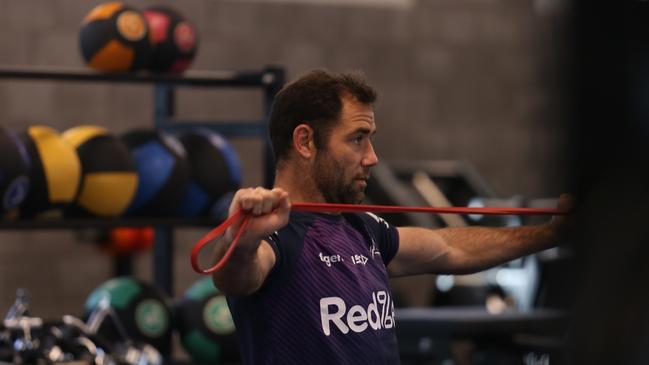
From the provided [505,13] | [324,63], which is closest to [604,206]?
[324,63]

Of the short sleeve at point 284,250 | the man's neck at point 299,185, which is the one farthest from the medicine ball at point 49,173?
the short sleeve at point 284,250

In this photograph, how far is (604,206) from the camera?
2.32ft

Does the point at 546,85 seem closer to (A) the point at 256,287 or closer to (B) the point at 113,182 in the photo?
(A) the point at 256,287

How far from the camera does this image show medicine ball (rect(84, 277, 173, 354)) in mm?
4688

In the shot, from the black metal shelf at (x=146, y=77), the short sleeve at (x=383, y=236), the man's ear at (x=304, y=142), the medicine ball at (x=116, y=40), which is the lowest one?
the short sleeve at (x=383, y=236)

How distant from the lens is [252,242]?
1.87 m

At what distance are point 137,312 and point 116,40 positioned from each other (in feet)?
3.73

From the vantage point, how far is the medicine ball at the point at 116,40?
4.67 meters

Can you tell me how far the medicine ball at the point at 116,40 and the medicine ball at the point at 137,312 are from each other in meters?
0.94

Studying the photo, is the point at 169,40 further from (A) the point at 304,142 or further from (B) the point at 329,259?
(B) the point at 329,259

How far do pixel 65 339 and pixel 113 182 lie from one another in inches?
26.0

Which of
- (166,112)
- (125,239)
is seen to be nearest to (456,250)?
(166,112)

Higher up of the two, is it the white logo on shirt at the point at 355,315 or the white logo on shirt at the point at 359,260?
the white logo on shirt at the point at 359,260

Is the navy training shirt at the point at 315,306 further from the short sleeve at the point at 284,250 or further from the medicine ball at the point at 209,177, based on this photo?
the medicine ball at the point at 209,177
